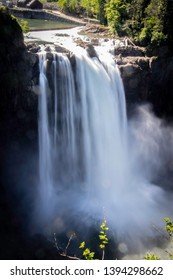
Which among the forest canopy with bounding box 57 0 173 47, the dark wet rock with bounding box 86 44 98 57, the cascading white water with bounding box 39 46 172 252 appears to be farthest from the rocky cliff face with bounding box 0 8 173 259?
the forest canopy with bounding box 57 0 173 47

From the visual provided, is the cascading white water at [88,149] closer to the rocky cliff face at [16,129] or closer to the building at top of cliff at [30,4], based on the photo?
the rocky cliff face at [16,129]

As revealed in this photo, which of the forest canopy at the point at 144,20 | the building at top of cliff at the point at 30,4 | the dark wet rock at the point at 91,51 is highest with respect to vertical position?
the building at top of cliff at the point at 30,4

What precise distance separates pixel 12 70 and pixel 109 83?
7.75 meters

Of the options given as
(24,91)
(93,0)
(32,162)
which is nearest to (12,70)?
(24,91)

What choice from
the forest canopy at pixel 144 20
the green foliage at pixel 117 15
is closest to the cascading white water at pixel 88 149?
the forest canopy at pixel 144 20

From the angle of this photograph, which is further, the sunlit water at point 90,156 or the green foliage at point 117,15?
the green foliage at point 117,15

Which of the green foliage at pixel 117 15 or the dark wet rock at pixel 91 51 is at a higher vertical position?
the green foliage at pixel 117 15

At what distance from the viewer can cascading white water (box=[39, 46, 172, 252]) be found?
22.7m

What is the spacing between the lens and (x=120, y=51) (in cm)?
2770

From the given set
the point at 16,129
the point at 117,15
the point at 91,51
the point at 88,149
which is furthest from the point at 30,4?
the point at 88,149

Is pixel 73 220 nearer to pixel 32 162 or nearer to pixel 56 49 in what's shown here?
pixel 32 162

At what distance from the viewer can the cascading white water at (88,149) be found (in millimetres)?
22703

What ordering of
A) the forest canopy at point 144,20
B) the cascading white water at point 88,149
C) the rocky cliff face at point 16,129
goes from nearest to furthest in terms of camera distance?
1. the rocky cliff face at point 16,129
2. the cascading white water at point 88,149
3. the forest canopy at point 144,20

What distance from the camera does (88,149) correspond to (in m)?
25.0
